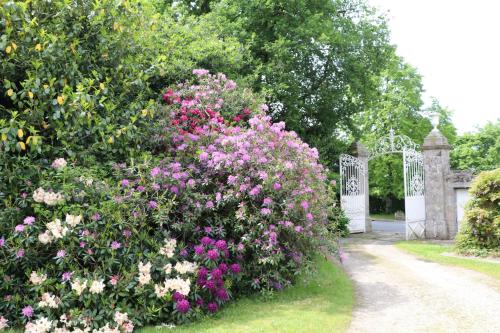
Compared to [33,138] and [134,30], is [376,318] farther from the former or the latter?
[134,30]

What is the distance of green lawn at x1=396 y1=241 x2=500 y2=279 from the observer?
873 cm

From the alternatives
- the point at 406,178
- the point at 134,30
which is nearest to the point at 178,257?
the point at 134,30

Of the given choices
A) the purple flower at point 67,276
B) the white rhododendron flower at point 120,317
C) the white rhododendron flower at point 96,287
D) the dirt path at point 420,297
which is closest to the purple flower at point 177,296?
the white rhododendron flower at point 120,317

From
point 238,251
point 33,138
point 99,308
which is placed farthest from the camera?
point 238,251

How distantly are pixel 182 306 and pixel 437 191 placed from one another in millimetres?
11661

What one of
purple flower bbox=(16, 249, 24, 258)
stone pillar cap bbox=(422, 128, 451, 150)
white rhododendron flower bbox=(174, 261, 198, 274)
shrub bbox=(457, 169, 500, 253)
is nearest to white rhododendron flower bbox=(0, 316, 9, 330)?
purple flower bbox=(16, 249, 24, 258)

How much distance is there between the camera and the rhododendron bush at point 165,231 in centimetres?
525

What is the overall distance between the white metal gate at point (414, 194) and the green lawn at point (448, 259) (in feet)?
6.34

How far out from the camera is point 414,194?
49.7ft

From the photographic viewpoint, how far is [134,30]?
7.29 meters

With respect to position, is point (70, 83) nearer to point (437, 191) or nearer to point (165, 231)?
point (165, 231)

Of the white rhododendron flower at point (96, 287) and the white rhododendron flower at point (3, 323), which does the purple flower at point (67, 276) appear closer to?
the white rhododendron flower at point (96, 287)

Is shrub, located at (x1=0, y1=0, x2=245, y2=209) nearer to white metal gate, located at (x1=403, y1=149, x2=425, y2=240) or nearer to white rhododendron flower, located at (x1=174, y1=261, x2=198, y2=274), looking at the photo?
white rhododendron flower, located at (x1=174, y1=261, x2=198, y2=274)

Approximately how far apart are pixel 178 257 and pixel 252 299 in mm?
1284
